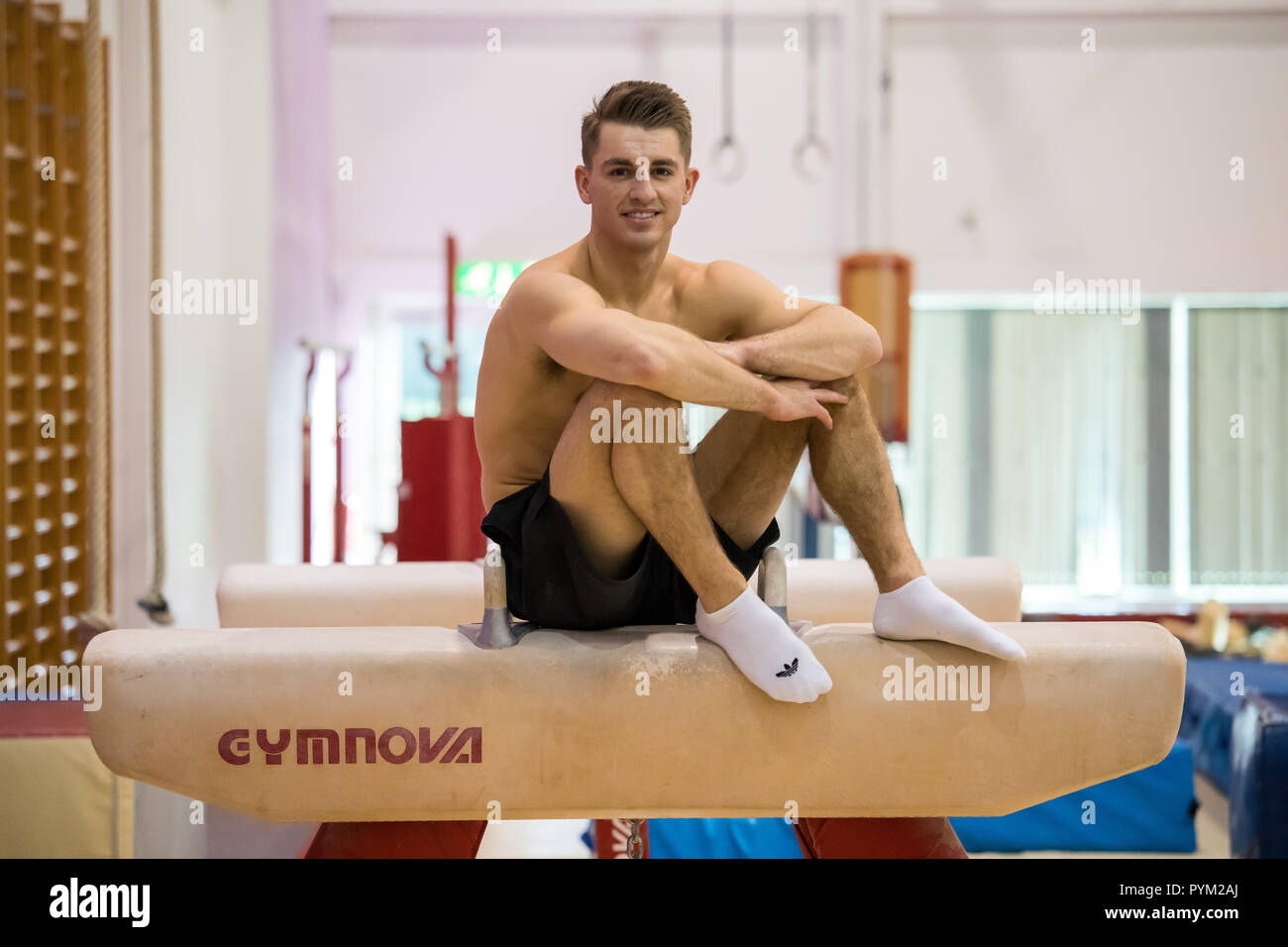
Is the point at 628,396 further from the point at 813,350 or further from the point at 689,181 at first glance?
the point at 689,181

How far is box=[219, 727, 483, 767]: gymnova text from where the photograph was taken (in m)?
1.53

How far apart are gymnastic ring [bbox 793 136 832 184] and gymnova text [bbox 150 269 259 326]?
2431 mm

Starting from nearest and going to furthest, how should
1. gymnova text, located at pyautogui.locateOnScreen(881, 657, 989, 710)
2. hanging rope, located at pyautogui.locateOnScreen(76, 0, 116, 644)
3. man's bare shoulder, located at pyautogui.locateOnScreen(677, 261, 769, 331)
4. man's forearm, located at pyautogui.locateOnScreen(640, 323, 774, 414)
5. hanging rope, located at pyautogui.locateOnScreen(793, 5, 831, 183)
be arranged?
man's forearm, located at pyautogui.locateOnScreen(640, 323, 774, 414) → gymnova text, located at pyautogui.locateOnScreen(881, 657, 989, 710) → man's bare shoulder, located at pyautogui.locateOnScreen(677, 261, 769, 331) → hanging rope, located at pyautogui.locateOnScreen(76, 0, 116, 644) → hanging rope, located at pyautogui.locateOnScreen(793, 5, 831, 183)

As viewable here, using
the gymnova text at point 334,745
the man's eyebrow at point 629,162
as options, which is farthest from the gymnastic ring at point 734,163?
the gymnova text at point 334,745

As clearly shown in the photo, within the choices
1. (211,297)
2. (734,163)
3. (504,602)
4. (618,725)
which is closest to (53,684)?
(211,297)

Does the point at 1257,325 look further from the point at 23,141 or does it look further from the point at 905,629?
the point at 23,141

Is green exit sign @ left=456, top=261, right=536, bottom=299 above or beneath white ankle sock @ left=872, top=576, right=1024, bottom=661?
above

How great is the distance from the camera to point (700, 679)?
1.55 meters

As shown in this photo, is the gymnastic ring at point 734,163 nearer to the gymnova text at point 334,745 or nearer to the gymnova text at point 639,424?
Result: the gymnova text at point 639,424

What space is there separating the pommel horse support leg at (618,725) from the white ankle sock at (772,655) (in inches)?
1.6

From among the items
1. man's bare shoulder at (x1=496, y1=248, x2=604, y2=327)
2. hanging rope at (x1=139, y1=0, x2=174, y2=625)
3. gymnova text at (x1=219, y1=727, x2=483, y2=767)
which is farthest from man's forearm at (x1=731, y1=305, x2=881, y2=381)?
hanging rope at (x1=139, y1=0, x2=174, y2=625)

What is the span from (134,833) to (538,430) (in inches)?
60.3

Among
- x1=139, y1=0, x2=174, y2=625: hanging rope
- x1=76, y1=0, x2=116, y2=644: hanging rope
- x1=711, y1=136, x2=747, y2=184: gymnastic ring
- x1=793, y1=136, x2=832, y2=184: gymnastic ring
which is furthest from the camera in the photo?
x1=711, y1=136, x2=747, y2=184: gymnastic ring

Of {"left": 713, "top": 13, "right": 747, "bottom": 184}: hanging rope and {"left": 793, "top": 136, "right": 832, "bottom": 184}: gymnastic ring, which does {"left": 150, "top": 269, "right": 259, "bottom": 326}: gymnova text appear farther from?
{"left": 793, "top": 136, "right": 832, "bottom": 184}: gymnastic ring
